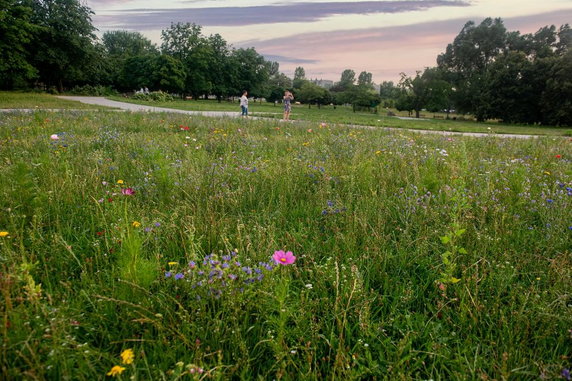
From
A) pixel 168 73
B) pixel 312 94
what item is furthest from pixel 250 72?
pixel 168 73

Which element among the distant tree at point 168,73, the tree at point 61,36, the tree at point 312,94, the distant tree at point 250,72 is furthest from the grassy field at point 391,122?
the tree at point 312,94

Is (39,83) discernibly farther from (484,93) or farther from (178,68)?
(484,93)

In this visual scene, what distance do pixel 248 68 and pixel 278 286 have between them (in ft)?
289

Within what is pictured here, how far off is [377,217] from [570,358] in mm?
1736

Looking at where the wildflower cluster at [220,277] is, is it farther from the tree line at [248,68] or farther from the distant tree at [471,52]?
the distant tree at [471,52]

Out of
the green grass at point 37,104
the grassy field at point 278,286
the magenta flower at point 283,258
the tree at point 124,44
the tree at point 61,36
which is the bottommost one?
the grassy field at point 278,286

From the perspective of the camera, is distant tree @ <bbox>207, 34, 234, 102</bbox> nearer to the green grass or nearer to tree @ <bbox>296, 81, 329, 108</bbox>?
tree @ <bbox>296, 81, 329, 108</bbox>

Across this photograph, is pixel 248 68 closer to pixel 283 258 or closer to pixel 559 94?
pixel 559 94

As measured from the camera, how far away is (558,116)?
42688 mm

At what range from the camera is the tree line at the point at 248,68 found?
4350 cm

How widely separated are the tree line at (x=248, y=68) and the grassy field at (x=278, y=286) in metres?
42.0

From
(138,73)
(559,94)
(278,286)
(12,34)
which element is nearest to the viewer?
(278,286)

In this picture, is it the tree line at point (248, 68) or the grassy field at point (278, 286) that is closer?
→ the grassy field at point (278, 286)

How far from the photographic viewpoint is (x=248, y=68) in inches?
3287
